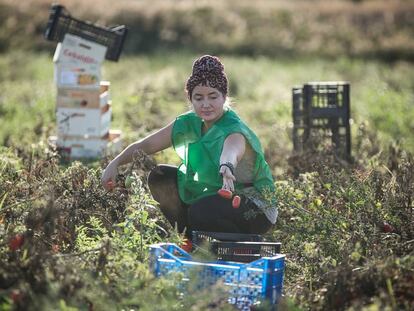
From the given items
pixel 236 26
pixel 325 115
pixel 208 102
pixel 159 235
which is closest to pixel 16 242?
pixel 159 235

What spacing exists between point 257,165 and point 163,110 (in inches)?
286

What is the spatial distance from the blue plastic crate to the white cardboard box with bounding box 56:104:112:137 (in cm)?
464

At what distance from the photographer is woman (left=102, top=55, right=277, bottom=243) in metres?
5.72

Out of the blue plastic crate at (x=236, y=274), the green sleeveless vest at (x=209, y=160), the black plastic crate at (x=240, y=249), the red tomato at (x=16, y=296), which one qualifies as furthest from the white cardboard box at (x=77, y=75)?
the red tomato at (x=16, y=296)

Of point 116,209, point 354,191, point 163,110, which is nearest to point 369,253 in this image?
point 354,191

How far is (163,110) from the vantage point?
43.1ft

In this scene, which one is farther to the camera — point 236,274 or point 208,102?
point 208,102

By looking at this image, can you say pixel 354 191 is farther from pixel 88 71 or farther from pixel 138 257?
pixel 88 71

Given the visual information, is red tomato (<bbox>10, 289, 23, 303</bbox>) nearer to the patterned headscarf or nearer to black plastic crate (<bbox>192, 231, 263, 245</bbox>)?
black plastic crate (<bbox>192, 231, 263, 245</bbox>)

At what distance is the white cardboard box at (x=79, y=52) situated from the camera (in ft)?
30.7

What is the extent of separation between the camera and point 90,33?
370 inches

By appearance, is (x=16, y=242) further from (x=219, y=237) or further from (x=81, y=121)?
(x=81, y=121)

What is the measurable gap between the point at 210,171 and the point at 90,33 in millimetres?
3921

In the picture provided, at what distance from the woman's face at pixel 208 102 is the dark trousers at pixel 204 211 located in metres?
0.46
